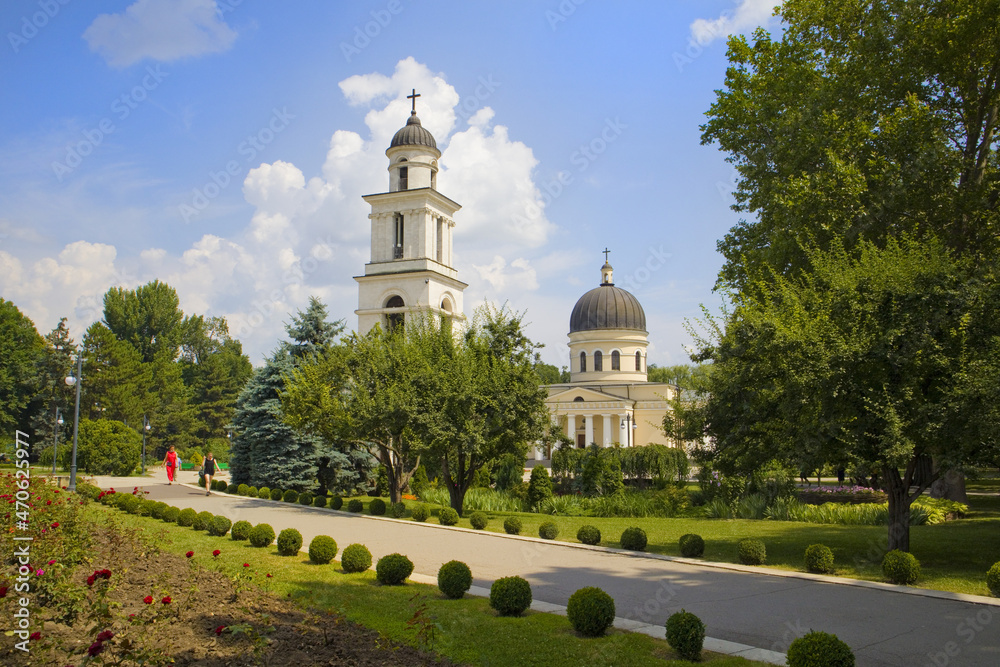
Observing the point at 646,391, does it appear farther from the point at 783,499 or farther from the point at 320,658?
the point at 320,658

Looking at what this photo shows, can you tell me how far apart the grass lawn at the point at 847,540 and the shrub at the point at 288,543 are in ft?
19.6

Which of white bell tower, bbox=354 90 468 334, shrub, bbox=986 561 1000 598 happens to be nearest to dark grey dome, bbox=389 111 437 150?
white bell tower, bbox=354 90 468 334

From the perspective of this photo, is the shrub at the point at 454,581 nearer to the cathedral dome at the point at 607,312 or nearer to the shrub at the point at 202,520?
the shrub at the point at 202,520

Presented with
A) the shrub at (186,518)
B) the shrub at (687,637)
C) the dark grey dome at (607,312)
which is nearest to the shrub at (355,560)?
the shrub at (687,637)

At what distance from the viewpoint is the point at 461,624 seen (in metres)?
7.66

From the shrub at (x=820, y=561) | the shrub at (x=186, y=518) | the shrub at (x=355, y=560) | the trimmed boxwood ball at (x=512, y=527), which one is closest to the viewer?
the shrub at (x=355, y=560)

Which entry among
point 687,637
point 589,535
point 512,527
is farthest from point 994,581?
point 512,527

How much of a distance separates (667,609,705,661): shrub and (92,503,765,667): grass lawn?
5.3 inches

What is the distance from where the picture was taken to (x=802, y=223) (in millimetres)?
16984

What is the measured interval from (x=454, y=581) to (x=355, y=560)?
7.39 ft

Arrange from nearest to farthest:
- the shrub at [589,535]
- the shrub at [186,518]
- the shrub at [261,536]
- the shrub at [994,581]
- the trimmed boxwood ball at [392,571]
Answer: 1. the shrub at [994,581]
2. the trimmed boxwood ball at [392,571]
3. the shrub at [261,536]
4. the shrub at [589,535]
5. the shrub at [186,518]

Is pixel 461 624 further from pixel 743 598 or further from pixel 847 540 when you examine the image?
pixel 847 540

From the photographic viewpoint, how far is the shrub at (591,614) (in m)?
7.28

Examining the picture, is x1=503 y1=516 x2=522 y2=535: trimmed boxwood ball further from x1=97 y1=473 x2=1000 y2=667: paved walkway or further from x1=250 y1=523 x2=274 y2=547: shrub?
x1=250 y1=523 x2=274 y2=547: shrub
